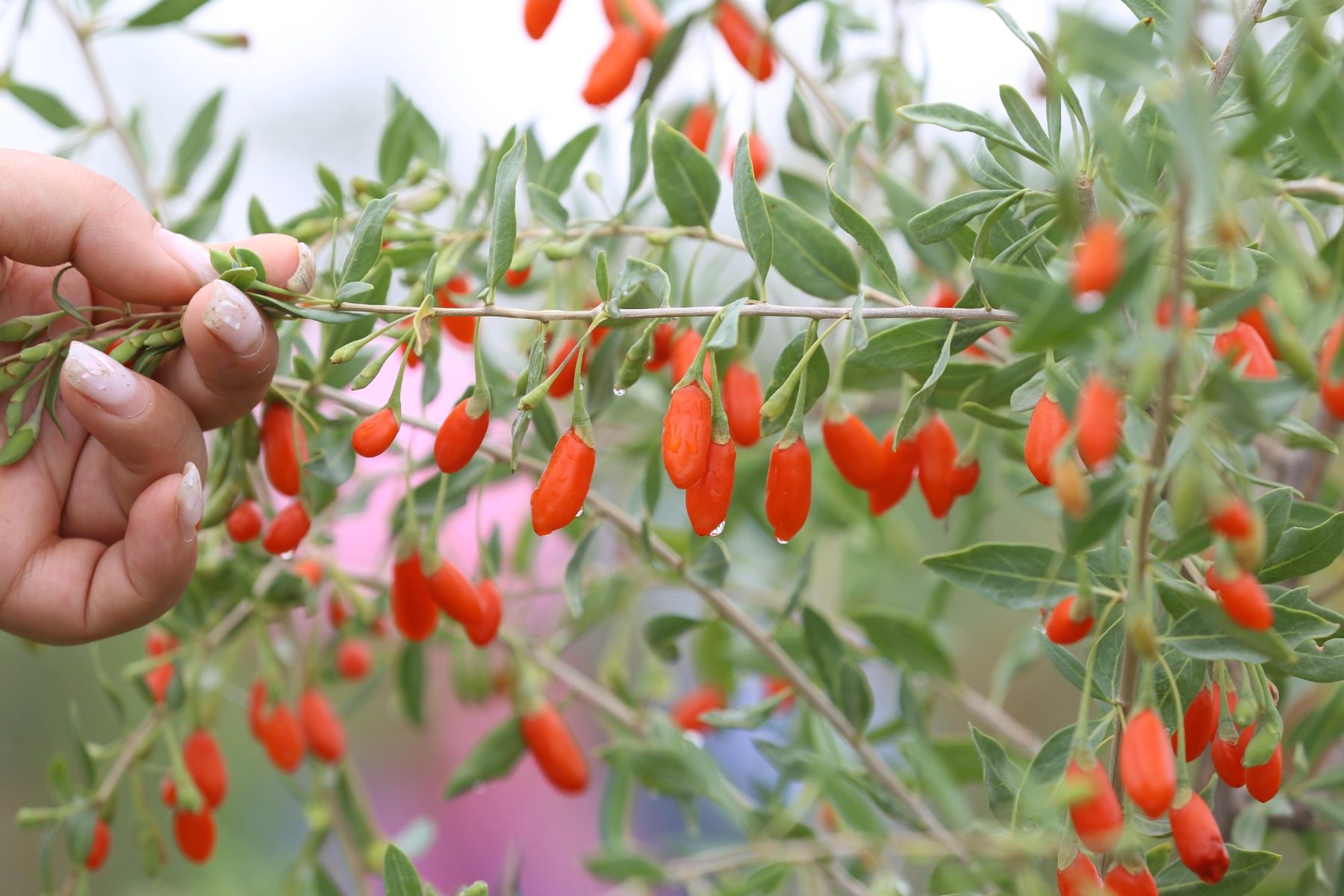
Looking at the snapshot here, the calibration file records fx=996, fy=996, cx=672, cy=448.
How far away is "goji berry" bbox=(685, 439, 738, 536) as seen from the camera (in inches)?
18.7

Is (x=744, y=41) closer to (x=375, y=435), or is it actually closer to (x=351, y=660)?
(x=375, y=435)

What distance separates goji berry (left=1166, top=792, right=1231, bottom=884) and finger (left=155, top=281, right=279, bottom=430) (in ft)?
1.51

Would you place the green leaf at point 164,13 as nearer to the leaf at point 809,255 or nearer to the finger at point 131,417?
the finger at point 131,417

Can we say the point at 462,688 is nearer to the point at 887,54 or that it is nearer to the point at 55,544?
the point at 55,544

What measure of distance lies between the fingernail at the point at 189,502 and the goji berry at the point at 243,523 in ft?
0.26

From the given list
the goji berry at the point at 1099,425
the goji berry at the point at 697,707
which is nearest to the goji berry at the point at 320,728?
the goji berry at the point at 697,707

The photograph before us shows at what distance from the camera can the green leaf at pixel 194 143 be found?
0.92m

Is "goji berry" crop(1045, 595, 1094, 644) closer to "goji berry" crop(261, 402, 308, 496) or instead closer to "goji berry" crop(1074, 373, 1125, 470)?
"goji berry" crop(1074, 373, 1125, 470)

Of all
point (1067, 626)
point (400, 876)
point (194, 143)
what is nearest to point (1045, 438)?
point (1067, 626)

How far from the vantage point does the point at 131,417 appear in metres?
0.50

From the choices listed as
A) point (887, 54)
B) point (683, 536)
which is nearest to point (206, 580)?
point (683, 536)

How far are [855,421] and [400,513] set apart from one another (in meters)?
0.32

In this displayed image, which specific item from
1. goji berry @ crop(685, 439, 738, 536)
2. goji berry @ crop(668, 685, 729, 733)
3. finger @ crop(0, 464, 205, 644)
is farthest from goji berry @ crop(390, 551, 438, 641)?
goji berry @ crop(668, 685, 729, 733)

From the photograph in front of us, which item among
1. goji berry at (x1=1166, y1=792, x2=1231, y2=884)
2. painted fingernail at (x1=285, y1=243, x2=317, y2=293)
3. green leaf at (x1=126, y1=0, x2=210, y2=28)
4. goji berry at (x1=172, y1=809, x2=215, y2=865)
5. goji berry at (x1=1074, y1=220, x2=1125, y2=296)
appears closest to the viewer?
goji berry at (x1=1074, y1=220, x2=1125, y2=296)
